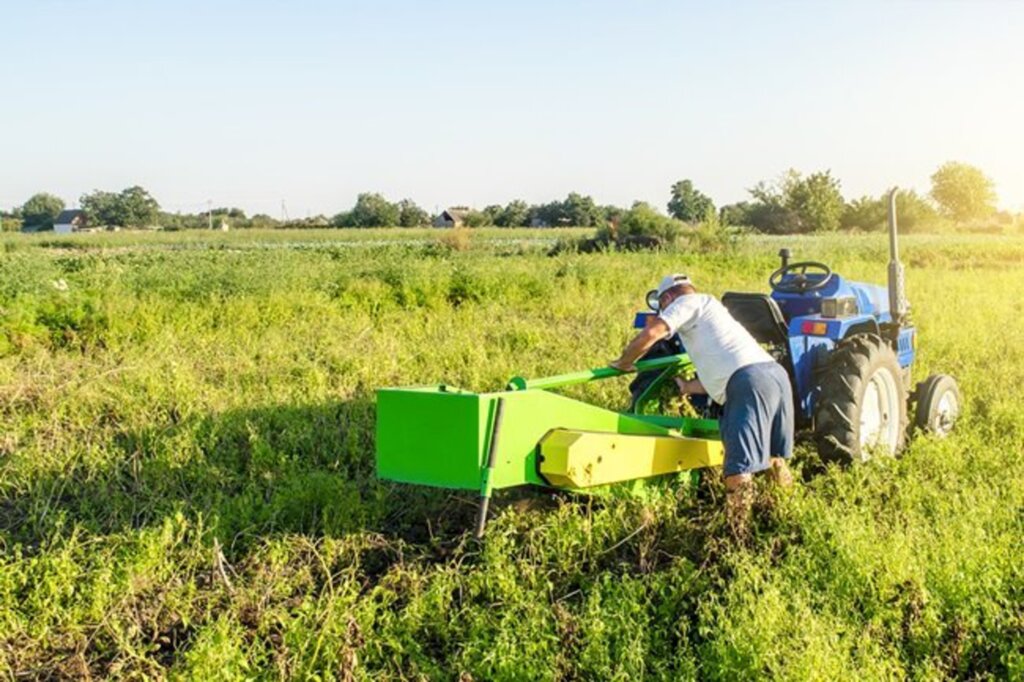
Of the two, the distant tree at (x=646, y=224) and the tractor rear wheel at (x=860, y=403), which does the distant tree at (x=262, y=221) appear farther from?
the tractor rear wheel at (x=860, y=403)

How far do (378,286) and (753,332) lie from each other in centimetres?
802

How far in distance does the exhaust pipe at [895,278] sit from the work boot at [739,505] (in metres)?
2.18

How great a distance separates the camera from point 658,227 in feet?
94.5

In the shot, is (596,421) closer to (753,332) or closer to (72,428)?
(753,332)

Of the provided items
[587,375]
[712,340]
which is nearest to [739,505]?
[712,340]

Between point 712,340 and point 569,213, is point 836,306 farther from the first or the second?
point 569,213

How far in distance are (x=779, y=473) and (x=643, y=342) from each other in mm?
1163

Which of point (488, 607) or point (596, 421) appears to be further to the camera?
point (596, 421)

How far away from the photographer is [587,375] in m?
4.66

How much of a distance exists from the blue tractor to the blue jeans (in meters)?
0.65

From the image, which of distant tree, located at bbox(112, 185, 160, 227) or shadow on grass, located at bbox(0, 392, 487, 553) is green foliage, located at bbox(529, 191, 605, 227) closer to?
distant tree, located at bbox(112, 185, 160, 227)

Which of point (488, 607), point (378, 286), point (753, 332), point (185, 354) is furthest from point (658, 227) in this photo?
point (488, 607)

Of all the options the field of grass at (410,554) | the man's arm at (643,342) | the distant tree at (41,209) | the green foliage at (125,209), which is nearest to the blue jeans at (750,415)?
the field of grass at (410,554)

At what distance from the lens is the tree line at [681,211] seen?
157 feet
